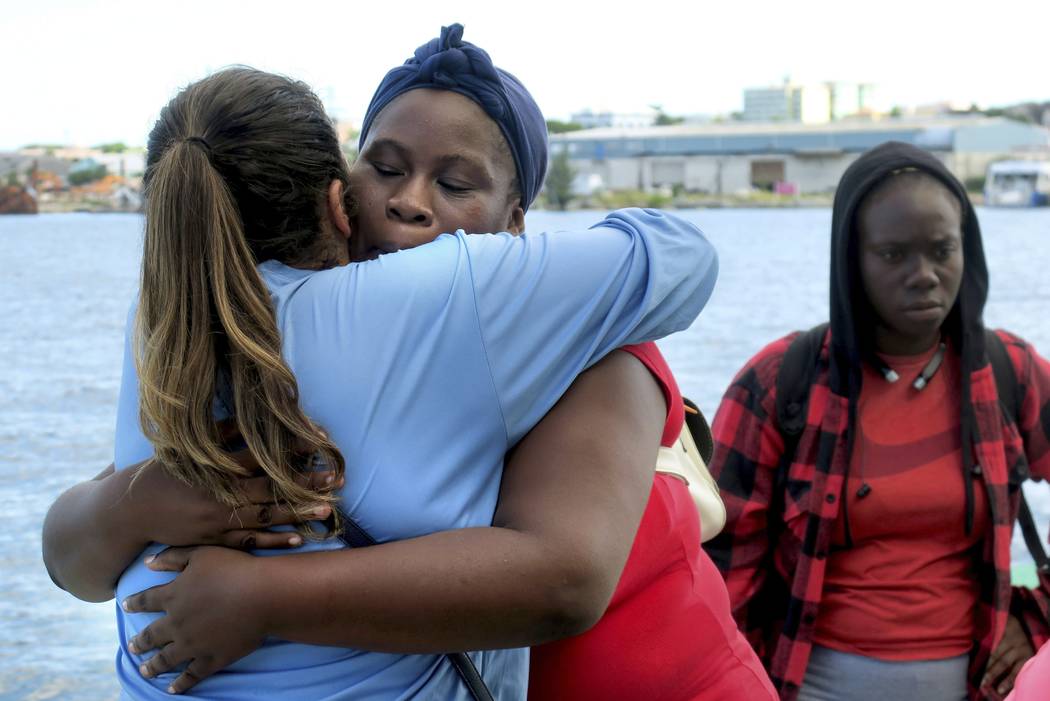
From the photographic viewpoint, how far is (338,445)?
1.47 metres

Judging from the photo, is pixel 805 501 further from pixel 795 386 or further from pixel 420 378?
pixel 420 378

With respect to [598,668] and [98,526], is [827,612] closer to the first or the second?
[598,668]

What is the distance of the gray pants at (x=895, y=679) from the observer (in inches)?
119

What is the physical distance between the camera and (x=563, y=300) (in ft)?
4.97

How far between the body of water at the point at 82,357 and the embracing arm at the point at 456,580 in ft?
1.53

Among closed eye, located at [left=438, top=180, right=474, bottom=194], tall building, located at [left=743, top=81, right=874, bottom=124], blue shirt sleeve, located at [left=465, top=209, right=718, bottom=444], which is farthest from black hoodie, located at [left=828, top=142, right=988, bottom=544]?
tall building, located at [left=743, top=81, right=874, bottom=124]

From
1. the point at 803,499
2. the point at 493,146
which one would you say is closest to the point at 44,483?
the point at 803,499

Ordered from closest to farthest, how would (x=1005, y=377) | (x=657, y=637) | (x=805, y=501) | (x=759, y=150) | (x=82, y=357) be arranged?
(x=657, y=637) < (x=805, y=501) < (x=1005, y=377) < (x=82, y=357) < (x=759, y=150)

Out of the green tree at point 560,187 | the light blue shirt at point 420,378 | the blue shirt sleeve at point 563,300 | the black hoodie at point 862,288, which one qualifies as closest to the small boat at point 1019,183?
the green tree at point 560,187

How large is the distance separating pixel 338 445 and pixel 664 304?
0.45 m

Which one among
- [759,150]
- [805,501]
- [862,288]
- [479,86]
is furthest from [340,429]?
[759,150]

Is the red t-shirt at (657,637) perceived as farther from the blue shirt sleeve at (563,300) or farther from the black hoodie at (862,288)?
the black hoodie at (862,288)

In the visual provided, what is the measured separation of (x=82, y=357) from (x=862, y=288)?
44.4 feet

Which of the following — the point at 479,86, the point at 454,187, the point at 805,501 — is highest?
the point at 479,86
